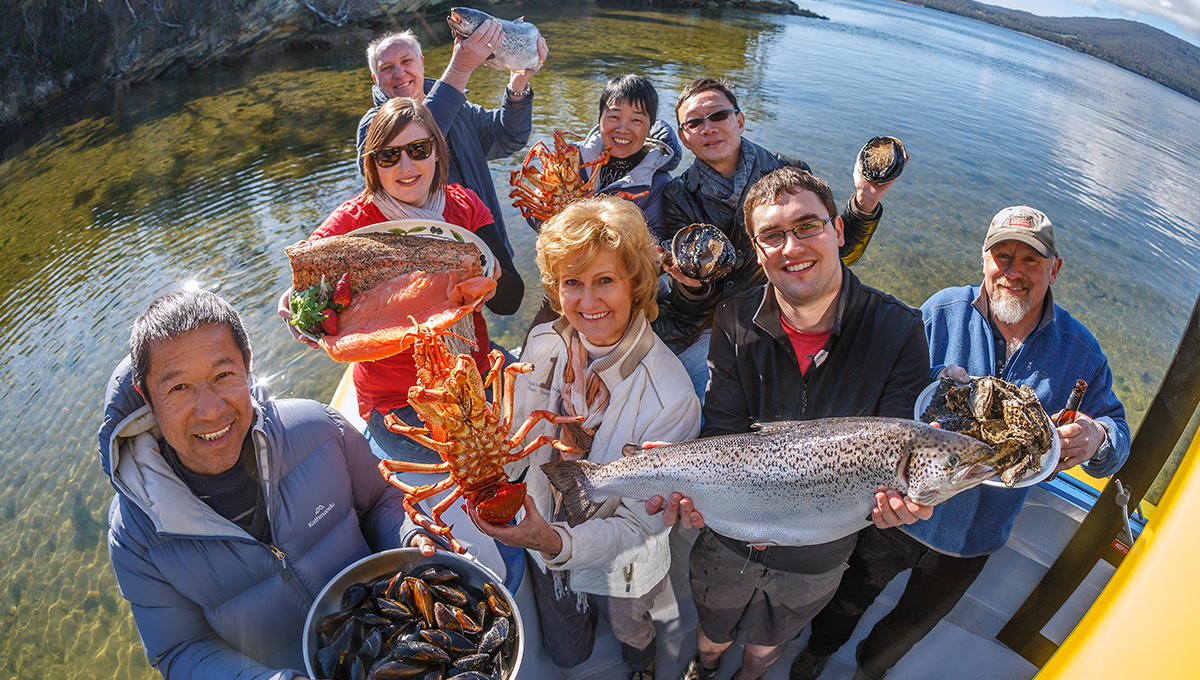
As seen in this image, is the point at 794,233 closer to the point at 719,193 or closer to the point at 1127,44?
the point at 719,193

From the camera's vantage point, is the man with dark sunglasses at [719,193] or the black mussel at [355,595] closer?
the black mussel at [355,595]

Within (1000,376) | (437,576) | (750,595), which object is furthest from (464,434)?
(1000,376)

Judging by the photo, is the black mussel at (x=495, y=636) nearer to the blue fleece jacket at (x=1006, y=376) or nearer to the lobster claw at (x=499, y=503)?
the lobster claw at (x=499, y=503)

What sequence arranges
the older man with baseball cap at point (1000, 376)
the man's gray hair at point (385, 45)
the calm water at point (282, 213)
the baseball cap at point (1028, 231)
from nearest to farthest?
the older man with baseball cap at point (1000, 376), the baseball cap at point (1028, 231), the man's gray hair at point (385, 45), the calm water at point (282, 213)

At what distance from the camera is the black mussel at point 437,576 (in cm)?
238

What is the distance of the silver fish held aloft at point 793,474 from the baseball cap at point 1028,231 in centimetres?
152

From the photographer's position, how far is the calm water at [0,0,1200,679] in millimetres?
6320

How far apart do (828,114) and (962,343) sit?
2164 cm

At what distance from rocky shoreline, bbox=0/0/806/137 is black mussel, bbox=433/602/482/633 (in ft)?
75.2

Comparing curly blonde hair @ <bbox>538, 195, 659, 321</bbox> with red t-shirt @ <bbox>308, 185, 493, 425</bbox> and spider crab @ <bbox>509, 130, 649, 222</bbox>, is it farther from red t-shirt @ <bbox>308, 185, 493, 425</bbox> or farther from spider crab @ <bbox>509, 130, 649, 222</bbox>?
spider crab @ <bbox>509, 130, 649, 222</bbox>

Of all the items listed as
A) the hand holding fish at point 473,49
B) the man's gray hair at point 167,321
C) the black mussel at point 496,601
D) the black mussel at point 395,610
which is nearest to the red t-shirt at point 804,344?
the black mussel at point 496,601

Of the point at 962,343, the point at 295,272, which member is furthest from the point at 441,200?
the point at 962,343

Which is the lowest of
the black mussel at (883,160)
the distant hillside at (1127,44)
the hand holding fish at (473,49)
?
the black mussel at (883,160)

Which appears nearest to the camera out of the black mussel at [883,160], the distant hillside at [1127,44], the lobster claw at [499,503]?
the lobster claw at [499,503]
